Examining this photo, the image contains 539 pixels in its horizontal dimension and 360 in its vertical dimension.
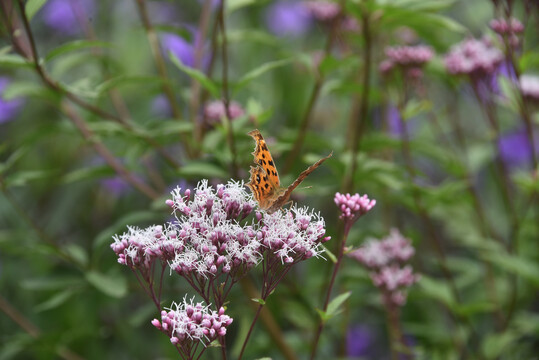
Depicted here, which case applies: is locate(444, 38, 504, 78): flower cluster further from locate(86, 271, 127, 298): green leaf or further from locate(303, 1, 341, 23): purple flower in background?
locate(86, 271, 127, 298): green leaf

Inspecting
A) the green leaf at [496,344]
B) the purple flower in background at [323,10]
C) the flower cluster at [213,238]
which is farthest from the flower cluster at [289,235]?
the purple flower in background at [323,10]

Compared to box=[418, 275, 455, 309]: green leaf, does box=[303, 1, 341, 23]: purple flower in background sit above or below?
above

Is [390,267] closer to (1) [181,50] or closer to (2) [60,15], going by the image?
(1) [181,50]

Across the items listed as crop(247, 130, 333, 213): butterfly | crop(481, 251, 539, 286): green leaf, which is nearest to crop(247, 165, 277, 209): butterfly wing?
crop(247, 130, 333, 213): butterfly

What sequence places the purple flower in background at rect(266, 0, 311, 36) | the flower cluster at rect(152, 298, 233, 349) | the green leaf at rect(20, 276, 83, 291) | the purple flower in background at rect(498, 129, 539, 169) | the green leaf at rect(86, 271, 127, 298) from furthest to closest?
1. the purple flower in background at rect(266, 0, 311, 36)
2. the purple flower in background at rect(498, 129, 539, 169)
3. the green leaf at rect(20, 276, 83, 291)
4. the green leaf at rect(86, 271, 127, 298)
5. the flower cluster at rect(152, 298, 233, 349)

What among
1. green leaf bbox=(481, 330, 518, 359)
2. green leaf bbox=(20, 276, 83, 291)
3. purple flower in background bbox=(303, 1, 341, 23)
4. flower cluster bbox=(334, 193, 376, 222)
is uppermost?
flower cluster bbox=(334, 193, 376, 222)

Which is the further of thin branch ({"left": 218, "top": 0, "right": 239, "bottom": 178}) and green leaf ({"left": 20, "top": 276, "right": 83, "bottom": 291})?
green leaf ({"left": 20, "top": 276, "right": 83, "bottom": 291})

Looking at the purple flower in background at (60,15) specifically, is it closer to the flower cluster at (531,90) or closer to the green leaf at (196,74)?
the green leaf at (196,74)
